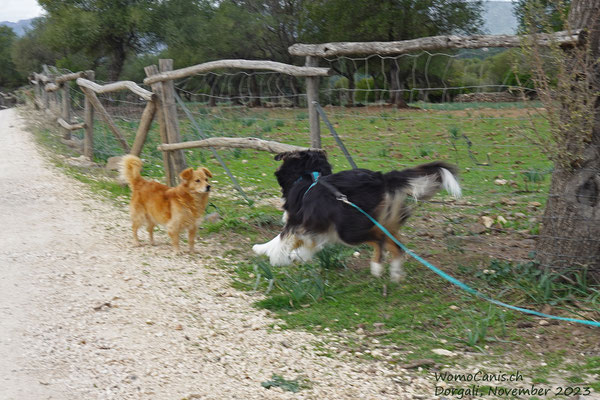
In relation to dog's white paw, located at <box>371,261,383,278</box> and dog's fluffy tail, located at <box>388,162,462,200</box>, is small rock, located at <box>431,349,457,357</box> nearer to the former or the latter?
dog's white paw, located at <box>371,261,383,278</box>

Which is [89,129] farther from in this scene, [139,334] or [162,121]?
[139,334]

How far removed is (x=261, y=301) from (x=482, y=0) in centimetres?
2343

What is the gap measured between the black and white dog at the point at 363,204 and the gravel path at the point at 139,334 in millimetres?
885

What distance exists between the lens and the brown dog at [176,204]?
6.02 metres

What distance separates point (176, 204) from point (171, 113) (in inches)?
90.8

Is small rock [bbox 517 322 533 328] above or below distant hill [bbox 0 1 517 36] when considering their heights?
below

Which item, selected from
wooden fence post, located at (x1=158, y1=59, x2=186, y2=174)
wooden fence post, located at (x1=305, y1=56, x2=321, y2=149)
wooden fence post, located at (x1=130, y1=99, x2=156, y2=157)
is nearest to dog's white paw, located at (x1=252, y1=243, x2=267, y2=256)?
wooden fence post, located at (x1=305, y1=56, x2=321, y2=149)

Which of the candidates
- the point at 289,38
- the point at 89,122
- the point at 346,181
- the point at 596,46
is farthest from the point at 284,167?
the point at 289,38

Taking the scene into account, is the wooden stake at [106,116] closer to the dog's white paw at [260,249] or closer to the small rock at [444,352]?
the dog's white paw at [260,249]

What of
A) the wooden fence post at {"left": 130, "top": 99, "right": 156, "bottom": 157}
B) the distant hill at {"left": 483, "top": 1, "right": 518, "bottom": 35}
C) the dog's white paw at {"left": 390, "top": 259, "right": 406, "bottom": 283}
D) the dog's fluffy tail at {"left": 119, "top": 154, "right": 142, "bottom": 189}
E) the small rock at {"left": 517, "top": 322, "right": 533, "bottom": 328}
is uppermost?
the distant hill at {"left": 483, "top": 1, "right": 518, "bottom": 35}

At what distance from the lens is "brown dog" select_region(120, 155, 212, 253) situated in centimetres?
602

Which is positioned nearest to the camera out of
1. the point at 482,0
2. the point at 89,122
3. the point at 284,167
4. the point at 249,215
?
the point at 284,167

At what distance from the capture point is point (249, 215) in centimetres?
720

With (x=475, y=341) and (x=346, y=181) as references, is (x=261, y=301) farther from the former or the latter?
(x=475, y=341)
